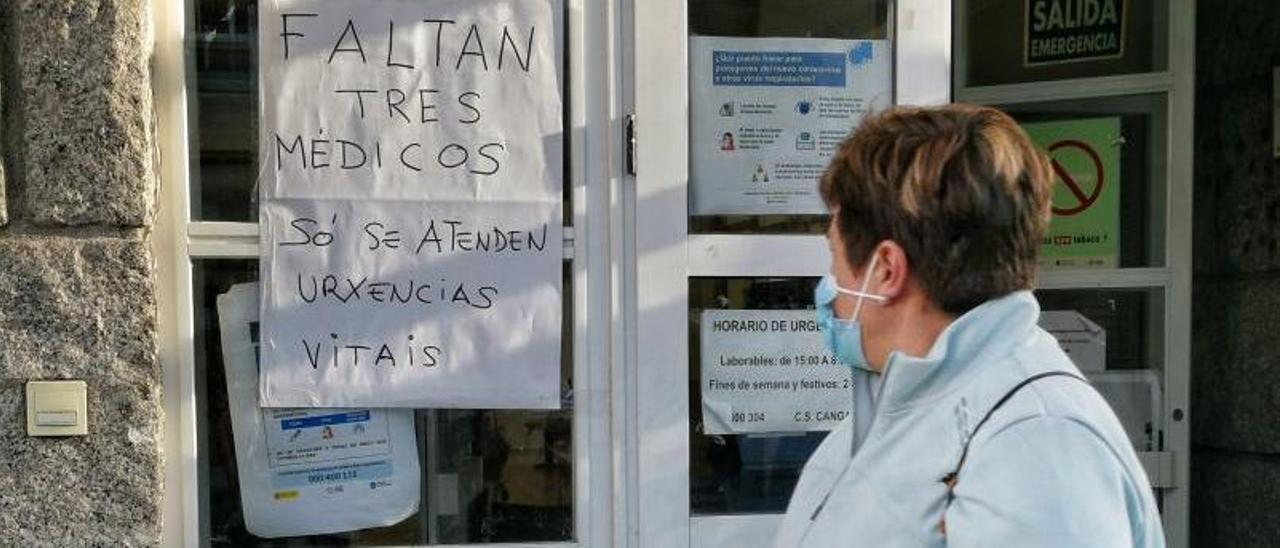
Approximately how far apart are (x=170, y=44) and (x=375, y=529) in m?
1.34

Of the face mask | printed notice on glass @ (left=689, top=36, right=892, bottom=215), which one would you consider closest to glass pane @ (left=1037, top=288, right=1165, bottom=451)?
printed notice on glass @ (left=689, top=36, right=892, bottom=215)

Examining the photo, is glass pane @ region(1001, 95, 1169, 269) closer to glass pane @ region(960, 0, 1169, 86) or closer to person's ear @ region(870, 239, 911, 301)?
glass pane @ region(960, 0, 1169, 86)

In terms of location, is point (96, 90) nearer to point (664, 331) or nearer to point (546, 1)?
point (546, 1)

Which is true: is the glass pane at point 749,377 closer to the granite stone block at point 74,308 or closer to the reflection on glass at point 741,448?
the reflection on glass at point 741,448

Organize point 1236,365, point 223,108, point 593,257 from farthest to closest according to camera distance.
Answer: point 1236,365, point 593,257, point 223,108

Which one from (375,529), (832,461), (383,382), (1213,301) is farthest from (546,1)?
(1213,301)

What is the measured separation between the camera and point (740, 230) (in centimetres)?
303

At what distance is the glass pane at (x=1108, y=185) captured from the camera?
3.98 m

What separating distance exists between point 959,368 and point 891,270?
0.51 feet

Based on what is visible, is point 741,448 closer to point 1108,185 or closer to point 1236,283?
point 1108,185

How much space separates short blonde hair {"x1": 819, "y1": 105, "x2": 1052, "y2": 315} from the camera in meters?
1.41

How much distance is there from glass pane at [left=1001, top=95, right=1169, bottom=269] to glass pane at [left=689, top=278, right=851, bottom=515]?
1.45 metres

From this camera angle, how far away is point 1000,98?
4145mm

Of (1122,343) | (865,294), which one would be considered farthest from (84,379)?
(1122,343)
